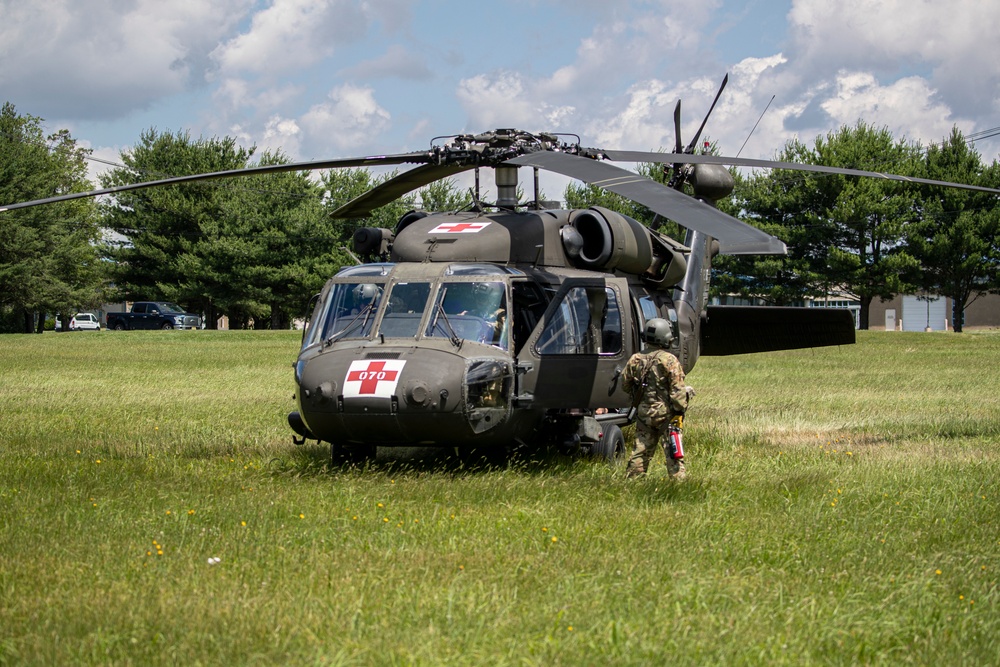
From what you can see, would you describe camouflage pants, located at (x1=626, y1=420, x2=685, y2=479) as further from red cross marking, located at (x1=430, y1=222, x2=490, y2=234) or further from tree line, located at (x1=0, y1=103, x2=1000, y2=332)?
tree line, located at (x1=0, y1=103, x2=1000, y2=332)

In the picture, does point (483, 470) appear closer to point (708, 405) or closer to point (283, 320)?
point (708, 405)

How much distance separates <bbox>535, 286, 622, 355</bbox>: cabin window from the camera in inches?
396

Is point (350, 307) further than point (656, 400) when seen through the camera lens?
Yes

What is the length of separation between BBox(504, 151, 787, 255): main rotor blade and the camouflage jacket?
1525 millimetres

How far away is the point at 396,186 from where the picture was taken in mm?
11477

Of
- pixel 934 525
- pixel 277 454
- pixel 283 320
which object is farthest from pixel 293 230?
pixel 934 525

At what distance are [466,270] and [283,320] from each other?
57.7 metres

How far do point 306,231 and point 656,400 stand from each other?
1955 inches

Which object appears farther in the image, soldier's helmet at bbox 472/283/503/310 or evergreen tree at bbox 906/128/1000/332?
evergreen tree at bbox 906/128/1000/332

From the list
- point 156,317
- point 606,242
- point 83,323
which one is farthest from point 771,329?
point 83,323

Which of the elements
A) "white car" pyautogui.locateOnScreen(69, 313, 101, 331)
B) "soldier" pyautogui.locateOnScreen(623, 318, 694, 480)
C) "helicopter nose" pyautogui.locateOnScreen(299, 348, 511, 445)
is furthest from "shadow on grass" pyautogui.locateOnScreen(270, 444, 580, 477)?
"white car" pyautogui.locateOnScreen(69, 313, 101, 331)

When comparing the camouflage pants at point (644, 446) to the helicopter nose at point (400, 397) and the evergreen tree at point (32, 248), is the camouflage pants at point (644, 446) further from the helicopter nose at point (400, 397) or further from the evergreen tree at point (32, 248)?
the evergreen tree at point (32, 248)

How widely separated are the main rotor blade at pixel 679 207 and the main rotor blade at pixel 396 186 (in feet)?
6.72

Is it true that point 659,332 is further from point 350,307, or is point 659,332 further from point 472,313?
point 350,307
